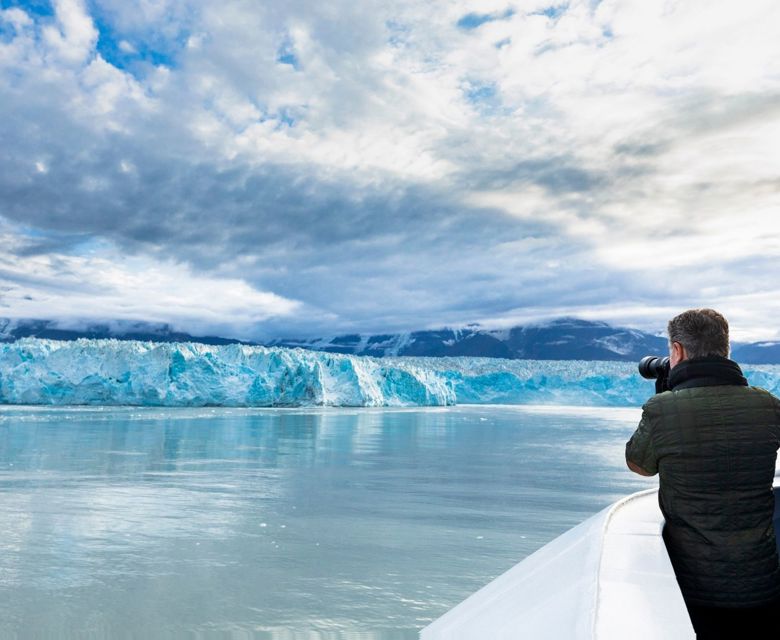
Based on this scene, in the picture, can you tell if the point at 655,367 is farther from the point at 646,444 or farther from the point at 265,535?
the point at 265,535

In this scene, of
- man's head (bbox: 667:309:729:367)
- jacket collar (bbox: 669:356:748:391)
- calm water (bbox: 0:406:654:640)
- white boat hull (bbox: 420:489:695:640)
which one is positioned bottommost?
calm water (bbox: 0:406:654:640)

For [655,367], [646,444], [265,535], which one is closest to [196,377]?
[265,535]

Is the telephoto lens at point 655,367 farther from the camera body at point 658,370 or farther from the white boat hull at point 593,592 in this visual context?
the white boat hull at point 593,592

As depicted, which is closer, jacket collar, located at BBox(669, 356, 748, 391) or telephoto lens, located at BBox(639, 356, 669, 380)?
jacket collar, located at BBox(669, 356, 748, 391)

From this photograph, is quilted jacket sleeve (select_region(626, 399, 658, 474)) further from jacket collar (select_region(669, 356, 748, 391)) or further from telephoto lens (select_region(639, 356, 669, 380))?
telephoto lens (select_region(639, 356, 669, 380))

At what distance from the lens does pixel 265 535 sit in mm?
6773

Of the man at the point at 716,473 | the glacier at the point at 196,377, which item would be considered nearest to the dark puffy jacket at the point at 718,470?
the man at the point at 716,473

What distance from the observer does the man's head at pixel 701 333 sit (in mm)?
1755

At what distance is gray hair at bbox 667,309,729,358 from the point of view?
1.75 m

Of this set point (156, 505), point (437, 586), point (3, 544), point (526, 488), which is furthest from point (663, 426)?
point (526, 488)

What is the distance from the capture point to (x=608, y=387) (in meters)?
63.1

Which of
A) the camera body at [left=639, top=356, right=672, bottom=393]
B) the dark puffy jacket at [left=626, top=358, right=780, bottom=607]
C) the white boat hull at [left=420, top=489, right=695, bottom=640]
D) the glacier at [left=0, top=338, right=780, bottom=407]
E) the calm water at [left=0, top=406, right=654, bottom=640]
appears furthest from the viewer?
the glacier at [left=0, top=338, right=780, bottom=407]

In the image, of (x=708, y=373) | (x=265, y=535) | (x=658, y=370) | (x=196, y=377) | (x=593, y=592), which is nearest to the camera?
(x=593, y=592)

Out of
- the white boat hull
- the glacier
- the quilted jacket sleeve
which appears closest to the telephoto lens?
the quilted jacket sleeve
